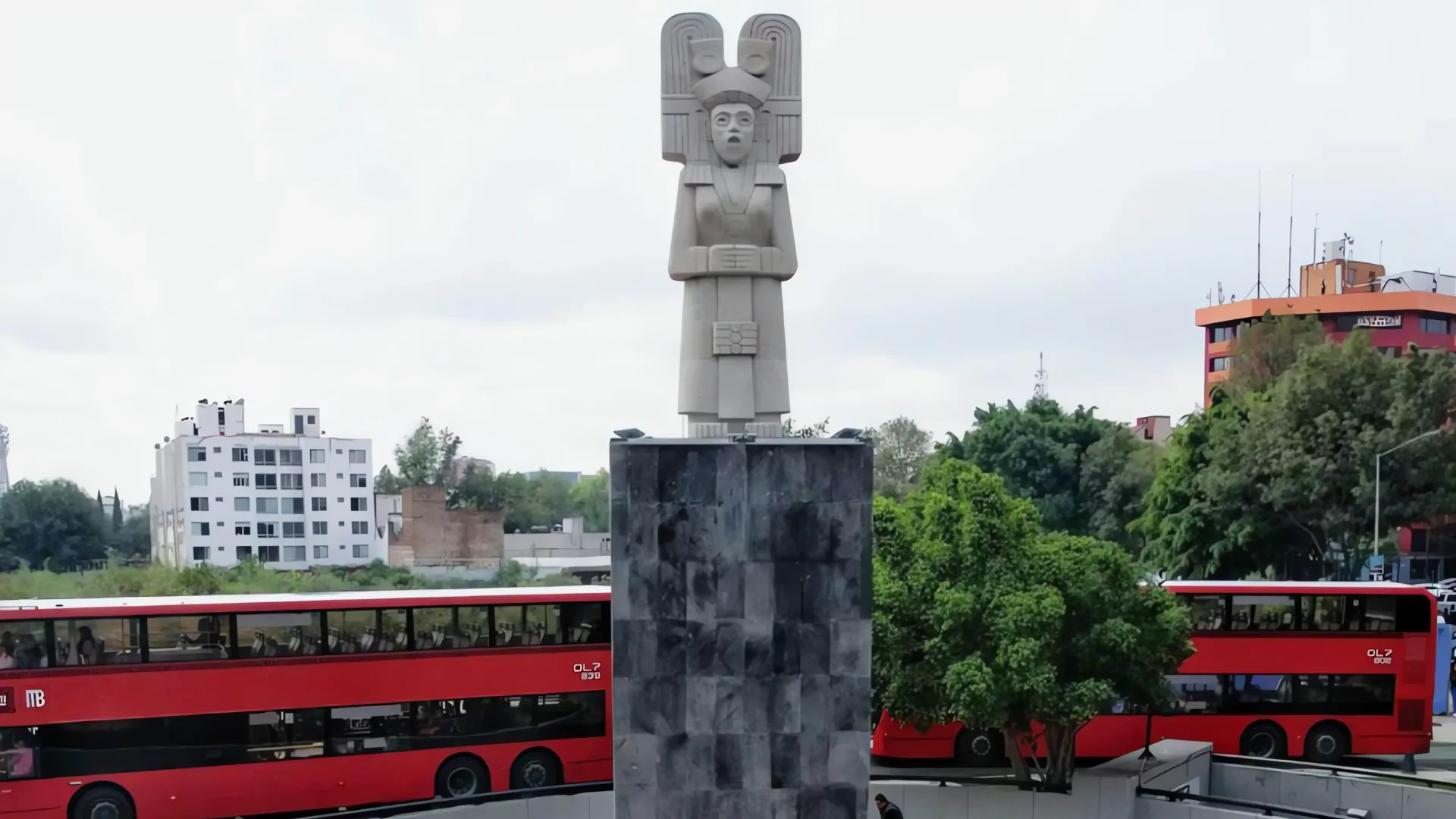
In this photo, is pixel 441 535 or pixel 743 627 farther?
pixel 441 535

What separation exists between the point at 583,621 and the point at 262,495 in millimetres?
35853

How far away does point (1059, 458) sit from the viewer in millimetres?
38906

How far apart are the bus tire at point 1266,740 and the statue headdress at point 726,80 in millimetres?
10378

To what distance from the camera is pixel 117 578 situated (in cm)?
3484

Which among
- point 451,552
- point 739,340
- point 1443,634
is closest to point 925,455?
point 451,552

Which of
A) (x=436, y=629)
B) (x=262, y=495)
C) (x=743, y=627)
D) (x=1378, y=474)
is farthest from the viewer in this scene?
(x=262, y=495)

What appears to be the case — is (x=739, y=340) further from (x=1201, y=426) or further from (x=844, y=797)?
(x=1201, y=426)

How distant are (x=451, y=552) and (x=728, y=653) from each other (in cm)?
4032

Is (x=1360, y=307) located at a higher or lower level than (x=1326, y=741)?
higher

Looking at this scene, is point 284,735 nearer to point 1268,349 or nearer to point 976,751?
point 976,751

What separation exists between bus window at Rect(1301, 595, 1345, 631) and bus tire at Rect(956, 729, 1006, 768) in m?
4.02

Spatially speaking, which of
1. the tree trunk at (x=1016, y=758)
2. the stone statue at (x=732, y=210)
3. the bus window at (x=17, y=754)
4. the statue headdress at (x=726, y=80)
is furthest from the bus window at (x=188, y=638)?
the tree trunk at (x=1016, y=758)

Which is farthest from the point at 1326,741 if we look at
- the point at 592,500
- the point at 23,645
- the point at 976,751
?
the point at 592,500

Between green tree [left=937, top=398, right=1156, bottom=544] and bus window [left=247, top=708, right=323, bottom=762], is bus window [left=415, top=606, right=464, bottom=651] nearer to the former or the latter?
bus window [left=247, top=708, right=323, bottom=762]
